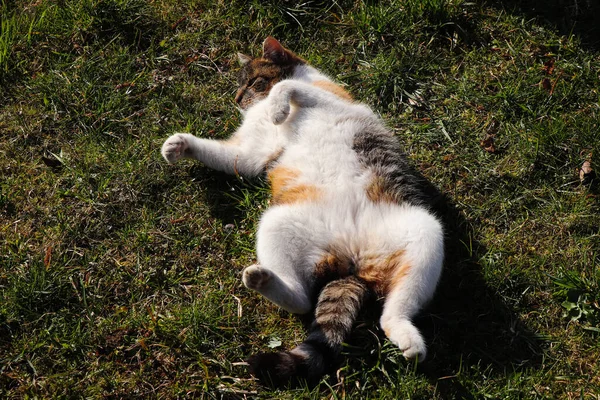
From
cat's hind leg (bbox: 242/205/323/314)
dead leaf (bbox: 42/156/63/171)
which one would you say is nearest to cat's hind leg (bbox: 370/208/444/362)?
cat's hind leg (bbox: 242/205/323/314)

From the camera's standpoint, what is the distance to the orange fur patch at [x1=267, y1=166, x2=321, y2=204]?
149 inches

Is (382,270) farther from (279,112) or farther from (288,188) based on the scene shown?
(279,112)

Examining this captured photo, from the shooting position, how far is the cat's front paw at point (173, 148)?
163 inches

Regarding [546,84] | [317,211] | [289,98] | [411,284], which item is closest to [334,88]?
[289,98]

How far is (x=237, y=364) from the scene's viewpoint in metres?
3.45

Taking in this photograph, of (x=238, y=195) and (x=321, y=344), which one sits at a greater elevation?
(x=321, y=344)

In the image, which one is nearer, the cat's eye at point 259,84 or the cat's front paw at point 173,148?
the cat's front paw at point 173,148

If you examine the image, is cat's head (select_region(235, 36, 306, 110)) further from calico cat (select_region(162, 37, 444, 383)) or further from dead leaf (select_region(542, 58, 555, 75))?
dead leaf (select_region(542, 58, 555, 75))

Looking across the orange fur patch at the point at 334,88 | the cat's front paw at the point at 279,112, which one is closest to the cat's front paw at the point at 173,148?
the cat's front paw at the point at 279,112

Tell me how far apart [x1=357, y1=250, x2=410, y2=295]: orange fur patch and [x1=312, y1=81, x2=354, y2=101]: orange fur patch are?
4.92 feet

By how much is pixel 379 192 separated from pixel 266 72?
5.00 ft

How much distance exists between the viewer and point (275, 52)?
15.3 ft

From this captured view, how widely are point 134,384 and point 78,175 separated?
5.49 ft

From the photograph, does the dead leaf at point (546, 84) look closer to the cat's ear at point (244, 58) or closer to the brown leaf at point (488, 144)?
the brown leaf at point (488, 144)
